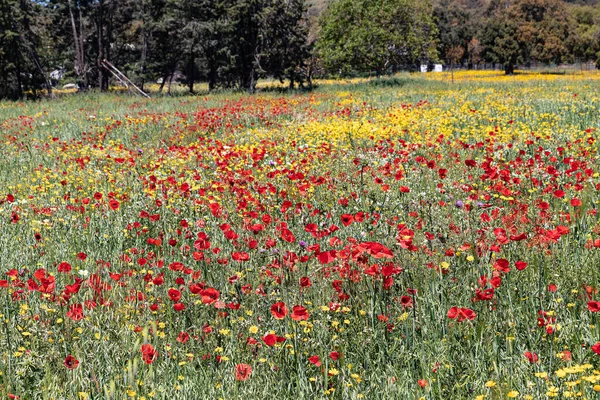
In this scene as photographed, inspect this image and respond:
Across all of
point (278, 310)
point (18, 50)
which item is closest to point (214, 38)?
point (18, 50)

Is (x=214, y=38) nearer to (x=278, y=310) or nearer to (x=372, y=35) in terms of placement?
(x=372, y=35)

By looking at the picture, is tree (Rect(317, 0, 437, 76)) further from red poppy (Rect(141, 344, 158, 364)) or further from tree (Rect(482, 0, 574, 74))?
red poppy (Rect(141, 344, 158, 364))

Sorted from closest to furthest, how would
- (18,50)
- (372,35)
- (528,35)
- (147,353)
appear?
(147,353) → (372,35) → (18,50) → (528,35)

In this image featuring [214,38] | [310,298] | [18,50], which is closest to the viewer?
[310,298]

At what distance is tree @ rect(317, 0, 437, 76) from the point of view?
1351 inches

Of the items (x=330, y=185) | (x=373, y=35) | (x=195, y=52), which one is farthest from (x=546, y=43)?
(x=330, y=185)

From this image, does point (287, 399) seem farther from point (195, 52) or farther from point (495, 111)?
point (195, 52)

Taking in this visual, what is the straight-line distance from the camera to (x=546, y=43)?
66625 mm

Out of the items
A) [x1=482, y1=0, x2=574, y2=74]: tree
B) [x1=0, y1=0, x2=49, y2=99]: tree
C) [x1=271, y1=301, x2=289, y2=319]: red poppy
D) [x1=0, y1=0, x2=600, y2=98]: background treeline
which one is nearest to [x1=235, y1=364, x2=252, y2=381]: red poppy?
[x1=271, y1=301, x2=289, y2=319]: red poppy

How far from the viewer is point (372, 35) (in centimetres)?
3425

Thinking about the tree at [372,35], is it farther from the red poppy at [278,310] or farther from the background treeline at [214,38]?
the red poppy at [278,310]

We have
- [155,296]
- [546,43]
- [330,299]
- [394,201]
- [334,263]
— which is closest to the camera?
[330,299]

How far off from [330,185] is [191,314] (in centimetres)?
314

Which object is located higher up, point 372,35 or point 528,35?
point 528,35
